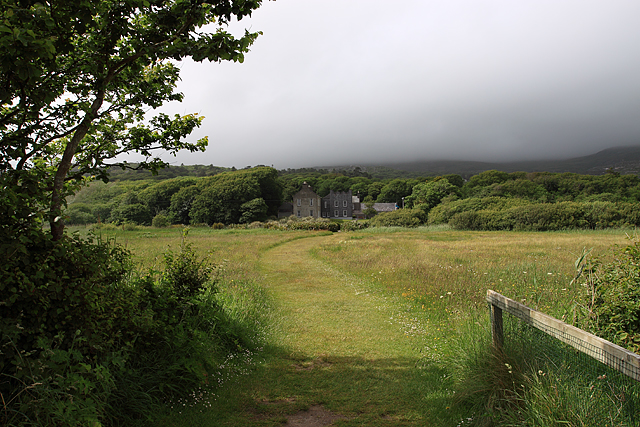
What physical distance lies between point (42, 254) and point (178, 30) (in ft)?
8.99

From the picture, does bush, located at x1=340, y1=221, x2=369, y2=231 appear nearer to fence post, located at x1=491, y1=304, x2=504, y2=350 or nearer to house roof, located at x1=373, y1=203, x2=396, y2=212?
house roof, located at x1=373, y1=203, x2=396, y2=212

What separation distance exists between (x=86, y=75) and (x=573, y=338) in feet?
20.0

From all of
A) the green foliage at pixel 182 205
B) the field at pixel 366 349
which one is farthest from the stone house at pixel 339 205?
the field at pixel 366 349

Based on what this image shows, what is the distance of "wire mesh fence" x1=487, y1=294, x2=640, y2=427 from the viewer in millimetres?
2795

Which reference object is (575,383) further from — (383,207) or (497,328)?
(383,207)

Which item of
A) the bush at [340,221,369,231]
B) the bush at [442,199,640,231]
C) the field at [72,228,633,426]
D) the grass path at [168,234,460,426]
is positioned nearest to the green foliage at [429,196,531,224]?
the bush at [442,199,640,231]

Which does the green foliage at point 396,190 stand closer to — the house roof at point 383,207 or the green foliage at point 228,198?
the house roof at point 383,207

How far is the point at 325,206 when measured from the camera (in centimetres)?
9394

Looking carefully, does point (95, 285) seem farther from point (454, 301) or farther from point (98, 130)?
point (454, 301)

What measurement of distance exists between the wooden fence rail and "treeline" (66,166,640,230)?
14.3 metres

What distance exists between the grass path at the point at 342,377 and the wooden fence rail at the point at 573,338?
1301 millimetres

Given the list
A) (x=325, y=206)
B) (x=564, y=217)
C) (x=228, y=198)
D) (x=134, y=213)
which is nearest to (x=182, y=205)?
(x=228, y=198)

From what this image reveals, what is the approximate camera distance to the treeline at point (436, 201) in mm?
44500

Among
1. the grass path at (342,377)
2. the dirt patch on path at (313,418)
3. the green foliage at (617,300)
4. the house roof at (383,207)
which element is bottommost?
the house roof at (383,207)
